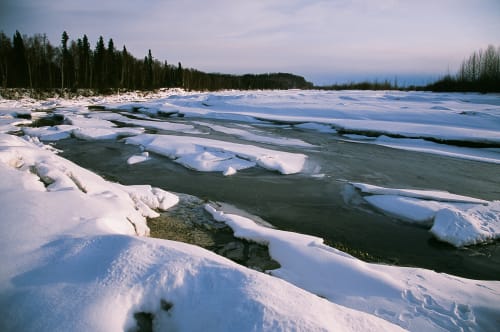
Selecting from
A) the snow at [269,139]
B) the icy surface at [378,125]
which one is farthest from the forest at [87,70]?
the snow at [269,139]

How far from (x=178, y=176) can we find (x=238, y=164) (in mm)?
1582

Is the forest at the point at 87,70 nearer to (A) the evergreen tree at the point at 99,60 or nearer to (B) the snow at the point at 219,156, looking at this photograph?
(A) the evergreen tree at the point at 99,60

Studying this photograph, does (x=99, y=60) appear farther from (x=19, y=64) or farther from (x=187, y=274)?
(x=187, y=274)

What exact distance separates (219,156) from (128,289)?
237 inches

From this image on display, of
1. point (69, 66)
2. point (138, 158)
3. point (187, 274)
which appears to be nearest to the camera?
point (187, 274)

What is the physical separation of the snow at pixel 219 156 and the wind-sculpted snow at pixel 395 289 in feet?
12.8

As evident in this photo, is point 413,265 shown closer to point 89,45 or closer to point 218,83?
point 89,45

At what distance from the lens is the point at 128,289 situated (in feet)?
6.52

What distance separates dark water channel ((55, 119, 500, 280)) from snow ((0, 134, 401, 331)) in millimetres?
2079

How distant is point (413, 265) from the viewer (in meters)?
3.48

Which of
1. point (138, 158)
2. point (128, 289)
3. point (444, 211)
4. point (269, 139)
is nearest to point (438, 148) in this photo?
point (269, 139)

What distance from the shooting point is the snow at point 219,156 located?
286 inches


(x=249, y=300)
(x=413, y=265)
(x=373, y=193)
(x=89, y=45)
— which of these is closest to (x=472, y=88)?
(x=373, y=193)

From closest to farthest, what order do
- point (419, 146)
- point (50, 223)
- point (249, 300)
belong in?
point (249, 300), point (50, 223), point (419, 146)
